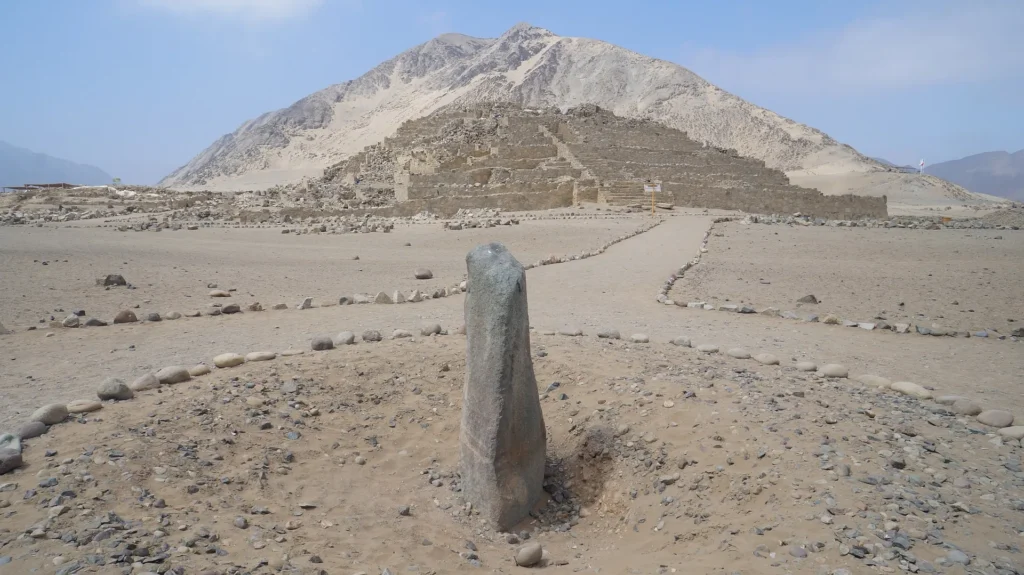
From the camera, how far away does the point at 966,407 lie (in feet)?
13.8

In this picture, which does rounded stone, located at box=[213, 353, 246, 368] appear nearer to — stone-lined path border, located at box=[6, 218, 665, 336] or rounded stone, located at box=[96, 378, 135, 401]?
rounded stone, located at box=[96, 378, 135, 401]

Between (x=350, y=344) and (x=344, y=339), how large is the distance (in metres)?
0.08

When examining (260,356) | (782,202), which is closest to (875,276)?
(260,356)

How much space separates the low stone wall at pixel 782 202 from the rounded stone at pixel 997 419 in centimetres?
2390

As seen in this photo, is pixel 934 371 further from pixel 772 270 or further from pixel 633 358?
pixel 772 270

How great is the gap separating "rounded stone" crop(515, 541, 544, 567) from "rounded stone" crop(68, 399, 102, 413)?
2924mm

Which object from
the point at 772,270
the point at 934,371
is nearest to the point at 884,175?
the point at 772,270

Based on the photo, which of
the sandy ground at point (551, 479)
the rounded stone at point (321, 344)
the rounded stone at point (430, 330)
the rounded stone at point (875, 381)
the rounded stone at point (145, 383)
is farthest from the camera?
the rounded stone at point (430, 330)

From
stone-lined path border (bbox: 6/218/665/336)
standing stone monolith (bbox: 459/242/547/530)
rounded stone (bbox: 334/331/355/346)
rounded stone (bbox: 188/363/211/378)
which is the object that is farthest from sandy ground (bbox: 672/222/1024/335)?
rounded stone (bbox: 188/363/211/378)

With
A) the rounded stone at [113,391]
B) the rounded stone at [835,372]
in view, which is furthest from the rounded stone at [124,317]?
the rounded stone at [835,372]

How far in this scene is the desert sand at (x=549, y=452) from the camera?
2850mm

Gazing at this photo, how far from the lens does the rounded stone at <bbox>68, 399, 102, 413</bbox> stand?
3968 mm

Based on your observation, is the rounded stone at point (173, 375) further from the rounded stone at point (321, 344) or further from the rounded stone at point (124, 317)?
the rounded stone at point (124, 317)

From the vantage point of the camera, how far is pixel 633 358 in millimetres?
5273
